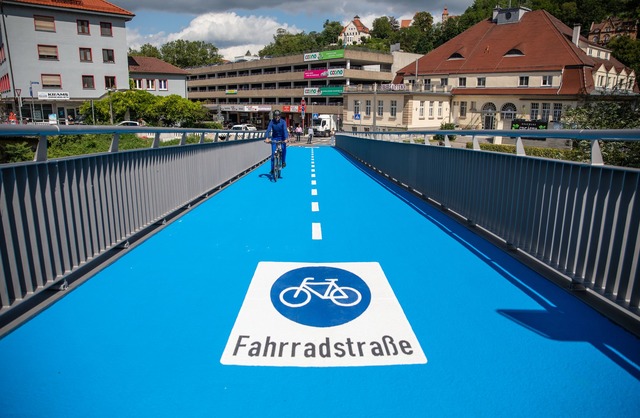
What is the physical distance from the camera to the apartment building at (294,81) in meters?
79.6

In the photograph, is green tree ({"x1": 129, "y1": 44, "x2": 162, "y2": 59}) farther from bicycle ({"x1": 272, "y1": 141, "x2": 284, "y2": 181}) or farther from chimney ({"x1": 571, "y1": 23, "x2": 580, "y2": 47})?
bicycle ({"x1": 272, "y1": 141, "x2": 284, "y2": 181})

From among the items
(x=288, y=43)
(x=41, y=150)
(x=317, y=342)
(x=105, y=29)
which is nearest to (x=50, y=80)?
(x=105, y=29)

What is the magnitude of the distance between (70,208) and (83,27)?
55965 millimetres

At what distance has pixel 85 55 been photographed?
5159 cm

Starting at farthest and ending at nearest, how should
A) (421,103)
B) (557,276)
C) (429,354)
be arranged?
(421,103), (557,276), (429,354)

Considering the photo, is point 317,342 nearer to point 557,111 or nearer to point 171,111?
point 171,111

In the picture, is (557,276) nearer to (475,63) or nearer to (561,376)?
(561,376)

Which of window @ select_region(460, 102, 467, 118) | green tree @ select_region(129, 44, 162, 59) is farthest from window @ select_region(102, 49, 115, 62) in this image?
green tree @ select_region(129, 44, 162, 59)

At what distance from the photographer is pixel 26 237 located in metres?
3.81

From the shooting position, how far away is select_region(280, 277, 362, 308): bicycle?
4.30 meters

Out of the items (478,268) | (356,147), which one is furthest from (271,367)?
(356,147)

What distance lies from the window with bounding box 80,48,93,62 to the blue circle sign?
183ft

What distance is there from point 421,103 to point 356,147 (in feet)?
139

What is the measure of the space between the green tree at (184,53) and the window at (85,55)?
3537 inches
